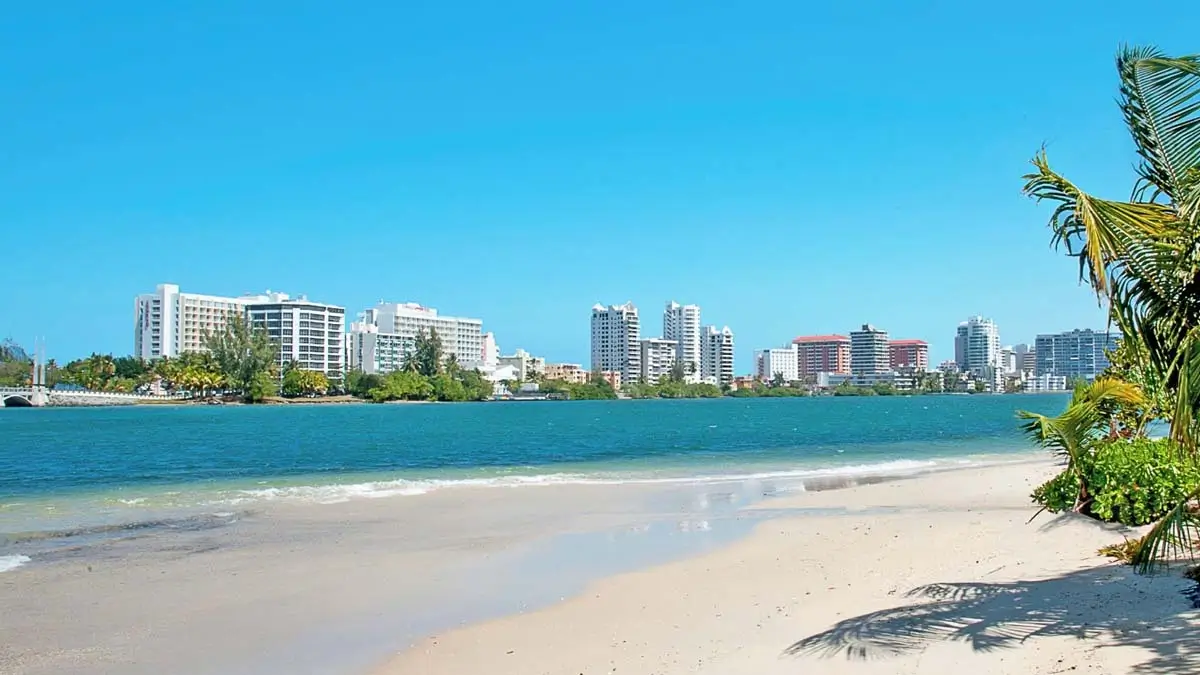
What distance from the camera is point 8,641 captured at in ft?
34.8

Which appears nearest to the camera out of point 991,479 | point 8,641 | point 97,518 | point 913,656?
point 913,656

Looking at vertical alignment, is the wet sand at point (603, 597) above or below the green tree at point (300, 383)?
below

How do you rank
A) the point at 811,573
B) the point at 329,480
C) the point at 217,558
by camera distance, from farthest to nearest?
the point at 329,480
the point at 217,558
the point at 811,573

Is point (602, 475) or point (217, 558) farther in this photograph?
point (602, 475)

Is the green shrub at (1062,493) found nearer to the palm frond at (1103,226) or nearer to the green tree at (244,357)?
the palm frond at (1103,226)

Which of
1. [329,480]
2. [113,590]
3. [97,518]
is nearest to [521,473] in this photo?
[329,480]

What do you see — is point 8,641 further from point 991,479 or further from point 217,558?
point 991,479

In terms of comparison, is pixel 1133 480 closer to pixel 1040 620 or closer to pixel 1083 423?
pixel 1083 423

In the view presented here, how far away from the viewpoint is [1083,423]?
40.8 ft

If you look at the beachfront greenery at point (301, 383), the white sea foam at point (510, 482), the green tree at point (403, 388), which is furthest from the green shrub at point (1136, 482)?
the beachfront greenery at point (301, 383)

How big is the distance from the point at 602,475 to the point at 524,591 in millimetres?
19865

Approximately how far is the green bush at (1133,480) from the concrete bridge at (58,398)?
190 metres

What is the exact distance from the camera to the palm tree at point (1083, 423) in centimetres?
1132

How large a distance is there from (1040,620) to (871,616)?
1524 mm
